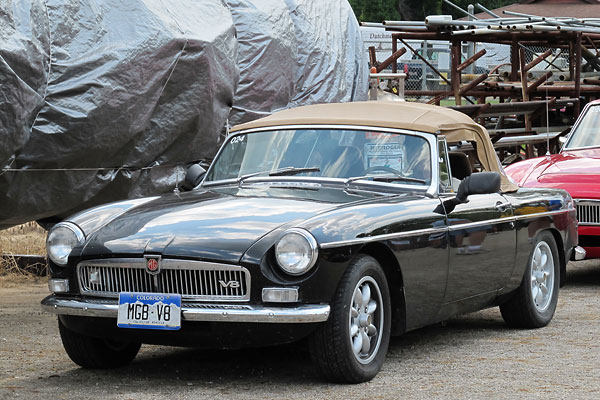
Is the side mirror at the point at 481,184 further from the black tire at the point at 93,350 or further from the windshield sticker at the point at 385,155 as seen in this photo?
the black tire at the point at 93,350

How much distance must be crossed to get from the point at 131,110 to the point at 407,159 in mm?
3256

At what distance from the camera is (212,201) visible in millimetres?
6133

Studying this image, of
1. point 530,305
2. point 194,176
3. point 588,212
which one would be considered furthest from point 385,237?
point 588,212

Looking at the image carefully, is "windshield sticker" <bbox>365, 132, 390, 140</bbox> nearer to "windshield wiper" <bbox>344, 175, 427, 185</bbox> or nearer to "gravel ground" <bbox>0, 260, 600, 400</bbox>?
"windshield wiper" <bbox>344, 175, 427, 185</bbox>

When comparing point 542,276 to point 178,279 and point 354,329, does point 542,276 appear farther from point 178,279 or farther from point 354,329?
point 178,279

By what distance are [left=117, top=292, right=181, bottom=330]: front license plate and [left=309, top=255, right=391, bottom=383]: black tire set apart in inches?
26.6

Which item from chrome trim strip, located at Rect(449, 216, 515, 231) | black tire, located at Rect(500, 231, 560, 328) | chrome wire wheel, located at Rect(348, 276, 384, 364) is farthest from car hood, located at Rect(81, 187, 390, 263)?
black tire, located at Rect(500, 231, 560, 328)

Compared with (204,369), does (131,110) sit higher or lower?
higher

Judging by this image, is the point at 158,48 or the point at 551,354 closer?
the point at 551,354

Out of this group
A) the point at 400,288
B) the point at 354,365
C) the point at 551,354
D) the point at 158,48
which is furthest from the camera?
the point at 158,48

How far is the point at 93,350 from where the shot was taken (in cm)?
593

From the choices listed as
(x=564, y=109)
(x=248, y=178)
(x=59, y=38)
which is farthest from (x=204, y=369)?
(x=564, y=109)

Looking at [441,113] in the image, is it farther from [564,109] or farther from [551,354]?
Answer: [564,109]

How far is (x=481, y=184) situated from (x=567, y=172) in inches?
152
